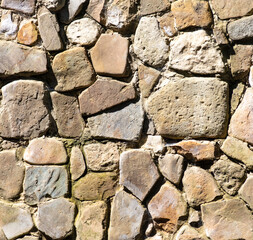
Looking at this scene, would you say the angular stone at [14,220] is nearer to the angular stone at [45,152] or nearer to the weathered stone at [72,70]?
the angular stone at [45,152]

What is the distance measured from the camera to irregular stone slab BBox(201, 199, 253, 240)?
149 centimetres

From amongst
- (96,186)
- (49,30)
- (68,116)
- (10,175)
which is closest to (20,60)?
(49,30)

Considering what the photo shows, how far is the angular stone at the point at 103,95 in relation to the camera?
1.70 metres

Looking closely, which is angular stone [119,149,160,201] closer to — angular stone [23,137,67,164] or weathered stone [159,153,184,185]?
weathered stone [159,153,184,185]

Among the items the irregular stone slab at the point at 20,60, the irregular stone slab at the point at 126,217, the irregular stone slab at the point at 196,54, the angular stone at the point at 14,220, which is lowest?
the angular stone at the point at 14,220

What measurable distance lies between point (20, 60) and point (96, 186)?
0.62m

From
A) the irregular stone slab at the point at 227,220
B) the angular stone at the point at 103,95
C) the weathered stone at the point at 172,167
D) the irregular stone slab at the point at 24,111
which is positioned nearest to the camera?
the irregular stone slab at the point at 227,220

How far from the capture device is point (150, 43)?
5.49 feet

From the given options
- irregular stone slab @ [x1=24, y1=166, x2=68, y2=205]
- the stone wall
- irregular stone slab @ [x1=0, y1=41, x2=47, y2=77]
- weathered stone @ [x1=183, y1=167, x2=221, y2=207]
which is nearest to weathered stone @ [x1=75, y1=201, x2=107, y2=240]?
the stone wall

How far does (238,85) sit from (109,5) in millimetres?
608

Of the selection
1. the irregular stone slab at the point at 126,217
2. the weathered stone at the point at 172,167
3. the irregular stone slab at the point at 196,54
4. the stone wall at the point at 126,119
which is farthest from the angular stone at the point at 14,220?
the irregular stone slab at the point at 196,54

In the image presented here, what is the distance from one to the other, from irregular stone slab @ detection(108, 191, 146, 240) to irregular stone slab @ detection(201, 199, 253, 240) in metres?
0.25

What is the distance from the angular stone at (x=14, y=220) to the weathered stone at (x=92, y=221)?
0.72 feet

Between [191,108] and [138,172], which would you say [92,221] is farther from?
[191,108]
